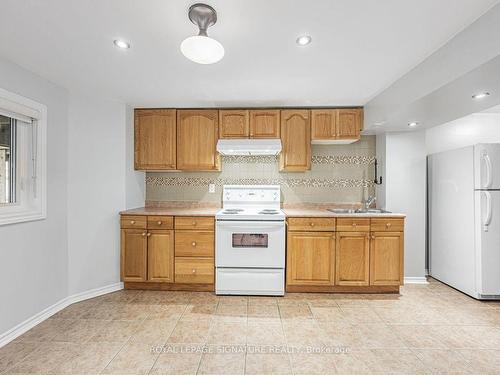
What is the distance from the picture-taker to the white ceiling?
5.04ft

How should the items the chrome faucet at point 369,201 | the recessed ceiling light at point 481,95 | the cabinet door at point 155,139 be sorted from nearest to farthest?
1. the recessed ceiling light at point 481,95
2. the cabinet door at point 155,139
3. the chrome faucet at point 369,201

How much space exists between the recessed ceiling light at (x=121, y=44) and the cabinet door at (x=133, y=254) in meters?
1.91

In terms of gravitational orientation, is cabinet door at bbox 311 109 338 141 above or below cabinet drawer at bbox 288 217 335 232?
above

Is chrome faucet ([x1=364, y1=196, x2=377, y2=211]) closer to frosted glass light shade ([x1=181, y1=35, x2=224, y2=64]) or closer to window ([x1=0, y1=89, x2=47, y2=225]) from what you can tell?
frosted glass light shade ([x1=181, y1=35, x2=224, y2=64])

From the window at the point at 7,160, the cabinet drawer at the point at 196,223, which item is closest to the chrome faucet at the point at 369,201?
the cabinet drawer at the point at 196,223

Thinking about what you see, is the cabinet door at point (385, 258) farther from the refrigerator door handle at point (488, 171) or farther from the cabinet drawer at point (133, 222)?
the cabinet drawer at point (133, 222)

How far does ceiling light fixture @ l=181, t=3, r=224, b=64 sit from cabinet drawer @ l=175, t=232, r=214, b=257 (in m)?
1.98

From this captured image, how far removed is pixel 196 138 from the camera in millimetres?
3412

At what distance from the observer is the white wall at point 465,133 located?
3686 mm

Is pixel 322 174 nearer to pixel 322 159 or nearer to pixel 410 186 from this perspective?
pixel 322 159

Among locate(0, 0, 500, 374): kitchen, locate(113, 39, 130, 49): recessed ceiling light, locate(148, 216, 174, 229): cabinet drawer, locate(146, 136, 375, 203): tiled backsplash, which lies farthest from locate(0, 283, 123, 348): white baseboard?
locate(113, 39, 130, 49): recessed ceiling light

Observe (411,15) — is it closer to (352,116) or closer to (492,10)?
(492,10)

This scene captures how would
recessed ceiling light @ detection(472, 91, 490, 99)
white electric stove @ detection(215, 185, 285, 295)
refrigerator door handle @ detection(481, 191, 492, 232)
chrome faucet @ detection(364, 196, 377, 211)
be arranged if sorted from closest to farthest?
1. recessed ceiling light @ detection(472, 91, 490, 99)
2. refrigerator door handle @ detection(481, 191, 492, 232)
3. white electric stove @ detection(215, 185, 285, 295)
4. chrome faucet @ detection(364, 196, 377, 211)

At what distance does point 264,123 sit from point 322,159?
97 centimetres
